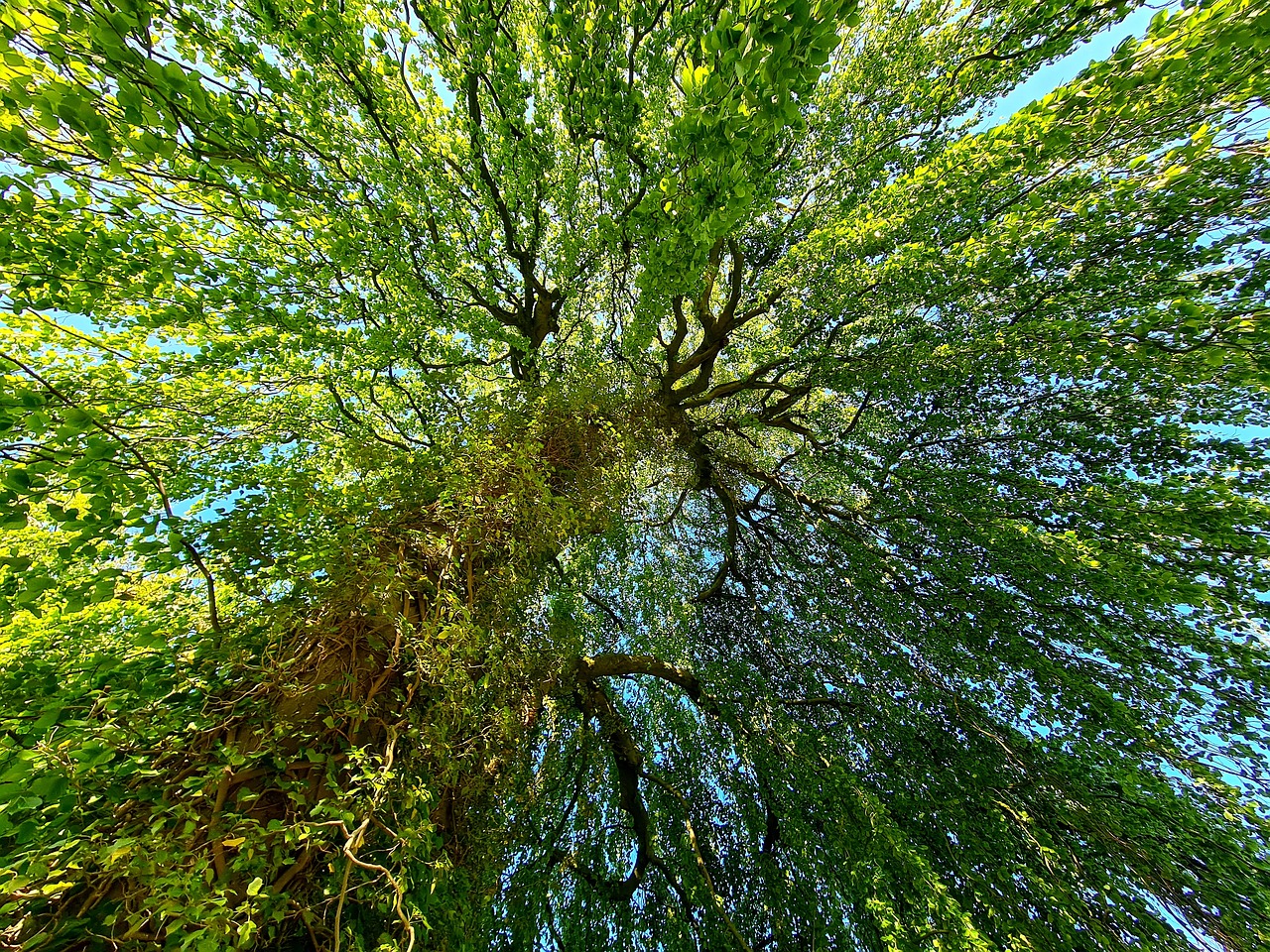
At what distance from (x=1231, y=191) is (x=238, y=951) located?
6207 mm

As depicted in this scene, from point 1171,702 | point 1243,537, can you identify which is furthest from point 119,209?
point 1171,702

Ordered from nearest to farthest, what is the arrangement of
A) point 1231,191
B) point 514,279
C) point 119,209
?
point 119,209 < point 1231,191 < point 514,279

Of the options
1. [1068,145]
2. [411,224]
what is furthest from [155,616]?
[1068,145]

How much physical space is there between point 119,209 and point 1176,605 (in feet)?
25.3

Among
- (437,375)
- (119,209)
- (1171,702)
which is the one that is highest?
(119,209)

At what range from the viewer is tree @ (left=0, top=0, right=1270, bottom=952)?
5.63ft

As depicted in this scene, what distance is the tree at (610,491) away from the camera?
1.71 metres

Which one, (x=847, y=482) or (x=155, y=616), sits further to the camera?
(x=847, y=482)

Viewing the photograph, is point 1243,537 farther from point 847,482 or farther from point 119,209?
point 119,209

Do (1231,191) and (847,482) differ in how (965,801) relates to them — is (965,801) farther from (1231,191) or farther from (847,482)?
(1231,191)

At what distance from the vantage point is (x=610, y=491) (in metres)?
4.16

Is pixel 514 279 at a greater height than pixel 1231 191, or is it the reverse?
pixel 514 279

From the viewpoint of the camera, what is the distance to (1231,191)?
2902 millimetres

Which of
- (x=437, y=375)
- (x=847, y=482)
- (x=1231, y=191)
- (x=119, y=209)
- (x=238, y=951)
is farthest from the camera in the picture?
(x=847, y=482)
